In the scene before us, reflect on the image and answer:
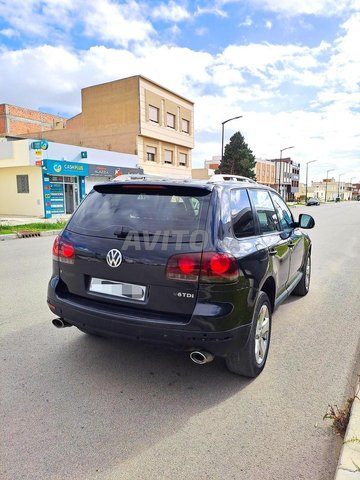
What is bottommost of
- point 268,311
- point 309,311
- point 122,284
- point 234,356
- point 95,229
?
point 309,311

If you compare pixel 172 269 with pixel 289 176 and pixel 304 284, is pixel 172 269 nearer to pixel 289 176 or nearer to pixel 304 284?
pixel 304 284

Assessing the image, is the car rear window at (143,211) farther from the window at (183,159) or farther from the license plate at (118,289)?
the window at (183,159)

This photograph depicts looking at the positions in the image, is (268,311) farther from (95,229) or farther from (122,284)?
(95,229)

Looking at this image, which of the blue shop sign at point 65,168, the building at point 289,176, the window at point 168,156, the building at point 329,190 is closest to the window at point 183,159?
the window at point 168,156

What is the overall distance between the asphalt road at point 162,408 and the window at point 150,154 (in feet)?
95.6

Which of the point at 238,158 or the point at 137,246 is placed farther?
the point at 238,158

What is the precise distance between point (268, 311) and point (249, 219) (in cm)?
89

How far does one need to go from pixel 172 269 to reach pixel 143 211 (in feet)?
2.03

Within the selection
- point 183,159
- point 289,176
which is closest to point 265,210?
point 183,159

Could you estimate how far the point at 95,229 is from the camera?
10.2ft

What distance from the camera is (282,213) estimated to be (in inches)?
180

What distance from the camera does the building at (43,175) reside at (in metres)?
21.6

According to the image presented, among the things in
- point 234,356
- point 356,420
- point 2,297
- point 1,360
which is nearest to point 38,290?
point 2,297

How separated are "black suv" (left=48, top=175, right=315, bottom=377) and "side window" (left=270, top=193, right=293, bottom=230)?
98cm
